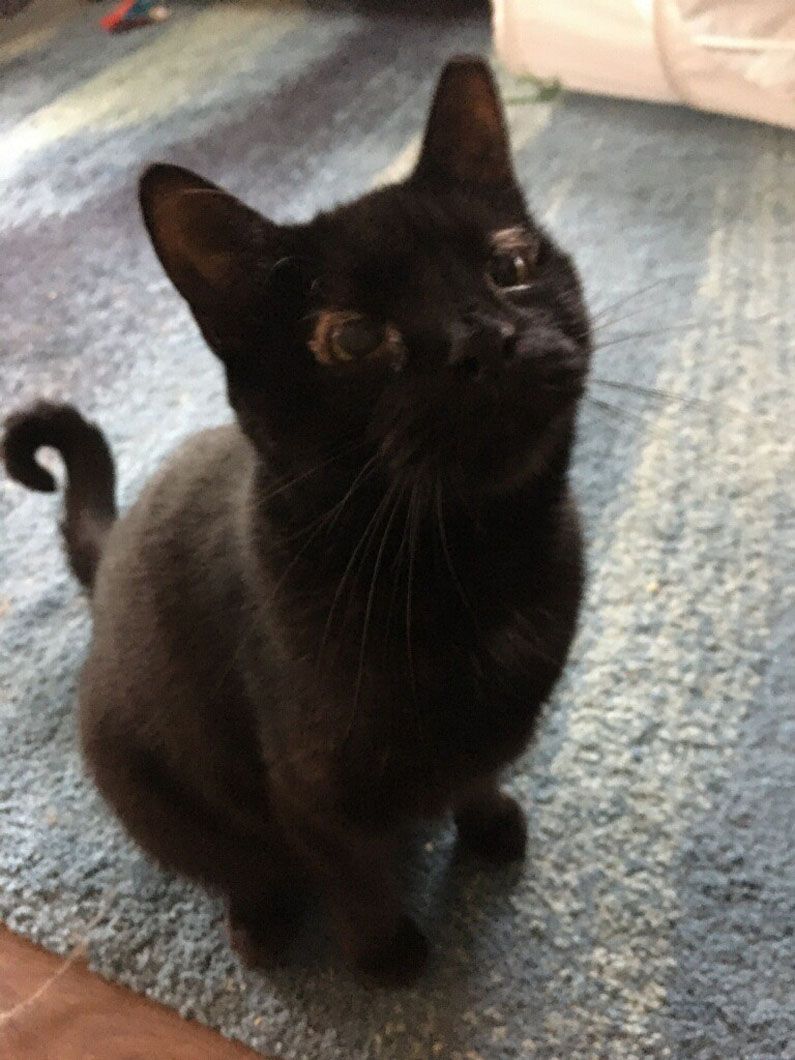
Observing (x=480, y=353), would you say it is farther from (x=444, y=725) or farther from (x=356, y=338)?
(x=444, y=725)

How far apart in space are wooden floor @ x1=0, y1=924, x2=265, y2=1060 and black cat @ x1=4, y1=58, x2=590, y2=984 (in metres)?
0.09

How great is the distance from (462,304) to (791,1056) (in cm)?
59

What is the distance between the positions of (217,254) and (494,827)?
1.74ft

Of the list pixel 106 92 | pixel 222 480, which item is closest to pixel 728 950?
pixel 222 480

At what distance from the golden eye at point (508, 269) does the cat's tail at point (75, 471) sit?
46cm

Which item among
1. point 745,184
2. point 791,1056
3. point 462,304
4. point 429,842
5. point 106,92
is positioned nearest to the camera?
point 462,304

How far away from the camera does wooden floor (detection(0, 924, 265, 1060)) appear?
0.77 meters

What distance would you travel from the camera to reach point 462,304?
0.55m

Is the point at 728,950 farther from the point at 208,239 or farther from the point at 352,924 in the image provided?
the point at 208,239

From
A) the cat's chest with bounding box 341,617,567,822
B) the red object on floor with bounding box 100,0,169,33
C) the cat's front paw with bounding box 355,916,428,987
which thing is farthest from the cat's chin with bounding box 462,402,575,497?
the red object on floor with bounding box 100,0,169,33

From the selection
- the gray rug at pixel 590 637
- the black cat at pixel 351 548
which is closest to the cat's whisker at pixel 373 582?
the black cat at pixel 351 548

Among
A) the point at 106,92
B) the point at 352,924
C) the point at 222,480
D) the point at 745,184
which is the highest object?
the point at 222,480

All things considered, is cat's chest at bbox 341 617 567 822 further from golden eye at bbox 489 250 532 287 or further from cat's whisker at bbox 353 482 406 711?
golden eye at bbox 489 250 532 287

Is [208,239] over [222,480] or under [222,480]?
over
